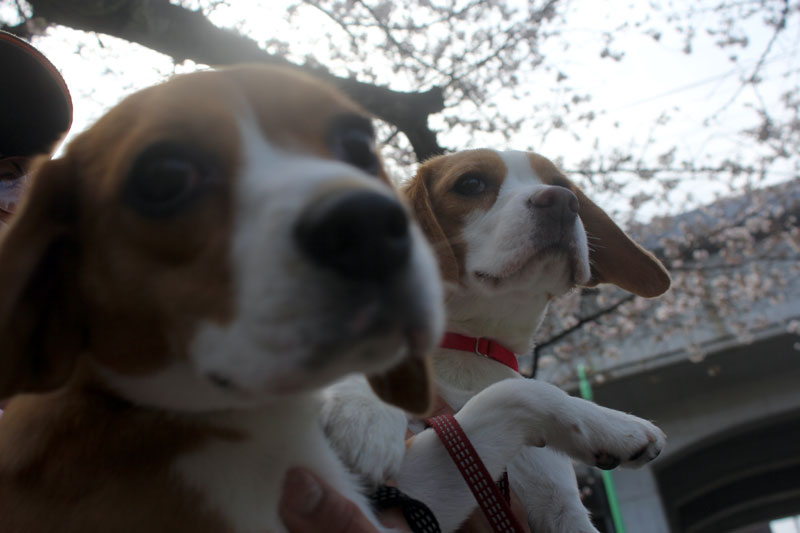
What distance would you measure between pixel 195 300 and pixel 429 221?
81.9 inches

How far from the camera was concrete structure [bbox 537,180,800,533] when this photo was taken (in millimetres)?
14016

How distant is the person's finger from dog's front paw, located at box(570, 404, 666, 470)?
101cm

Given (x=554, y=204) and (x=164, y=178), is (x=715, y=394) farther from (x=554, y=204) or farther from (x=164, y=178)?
(x=164, y=178)

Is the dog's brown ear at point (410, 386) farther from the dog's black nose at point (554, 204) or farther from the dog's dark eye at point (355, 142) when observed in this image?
the dog's black nose at point (554, 204)

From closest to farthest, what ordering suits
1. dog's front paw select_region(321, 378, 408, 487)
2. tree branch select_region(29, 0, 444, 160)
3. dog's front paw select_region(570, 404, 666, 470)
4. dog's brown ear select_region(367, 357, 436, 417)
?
dog's brown ear select_region(367, 357, 436, 417)
dog's front paw select_region(321, 378, 408, 487)
dog's front paw select_region(570, 404, 666, 470)
tree branch select_region(29, 0, 444, 160)

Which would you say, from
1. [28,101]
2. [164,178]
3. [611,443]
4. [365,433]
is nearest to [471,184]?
[611,443]

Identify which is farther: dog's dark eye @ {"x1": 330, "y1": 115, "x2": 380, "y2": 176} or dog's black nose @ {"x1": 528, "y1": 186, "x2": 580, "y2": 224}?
dog's black nose @ {"x1": 528, "y1": 186, "x2": 580, "y2": 224}

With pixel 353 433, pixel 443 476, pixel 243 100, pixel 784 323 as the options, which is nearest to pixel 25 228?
pixel 243 100

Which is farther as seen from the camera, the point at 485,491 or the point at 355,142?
the point at 485,491

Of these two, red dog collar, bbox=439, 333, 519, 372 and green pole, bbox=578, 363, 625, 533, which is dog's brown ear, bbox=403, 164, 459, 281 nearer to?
red dog collar, bbox=439, 333, 519, 372

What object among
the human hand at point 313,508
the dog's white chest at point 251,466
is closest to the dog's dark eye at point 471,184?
the dog's white chest at point 251,466

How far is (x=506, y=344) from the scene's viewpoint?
121 inches

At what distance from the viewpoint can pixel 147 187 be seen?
1.24 meters

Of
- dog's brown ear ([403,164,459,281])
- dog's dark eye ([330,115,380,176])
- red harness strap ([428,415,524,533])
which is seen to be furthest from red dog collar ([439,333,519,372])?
dog's dark eye ([330,115,380,176])
